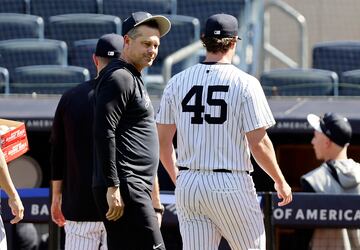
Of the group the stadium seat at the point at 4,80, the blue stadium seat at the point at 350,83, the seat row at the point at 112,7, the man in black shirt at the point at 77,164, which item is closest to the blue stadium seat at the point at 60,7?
the seat row at the point at 112,7

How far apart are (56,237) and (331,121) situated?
183 cm

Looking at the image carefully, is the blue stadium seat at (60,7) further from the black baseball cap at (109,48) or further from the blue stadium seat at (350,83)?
the black baseball cap at (109,48)

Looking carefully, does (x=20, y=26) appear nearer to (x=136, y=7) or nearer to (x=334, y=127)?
(x=136, y=7)

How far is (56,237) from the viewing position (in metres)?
6.37

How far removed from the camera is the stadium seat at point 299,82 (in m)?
8.54

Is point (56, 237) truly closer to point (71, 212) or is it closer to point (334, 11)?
point (71, 212)

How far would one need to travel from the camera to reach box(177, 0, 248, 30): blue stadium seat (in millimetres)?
10148

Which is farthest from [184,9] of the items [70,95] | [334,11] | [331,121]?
[70,95]

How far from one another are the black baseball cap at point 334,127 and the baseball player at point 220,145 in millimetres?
1441

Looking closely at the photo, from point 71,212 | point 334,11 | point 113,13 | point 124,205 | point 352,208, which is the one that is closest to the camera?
point 124,205

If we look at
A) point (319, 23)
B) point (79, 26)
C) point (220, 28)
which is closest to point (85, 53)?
point (79, 26)

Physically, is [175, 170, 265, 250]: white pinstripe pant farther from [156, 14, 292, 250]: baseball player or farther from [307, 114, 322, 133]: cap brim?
[307, 114, 322, 133]: cap brim

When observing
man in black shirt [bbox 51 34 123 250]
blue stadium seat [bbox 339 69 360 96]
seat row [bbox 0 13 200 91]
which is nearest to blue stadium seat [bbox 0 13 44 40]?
seat row [bbox 0 13 200 91]

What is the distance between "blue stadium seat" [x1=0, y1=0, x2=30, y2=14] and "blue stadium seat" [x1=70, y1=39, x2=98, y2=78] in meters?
1.26
